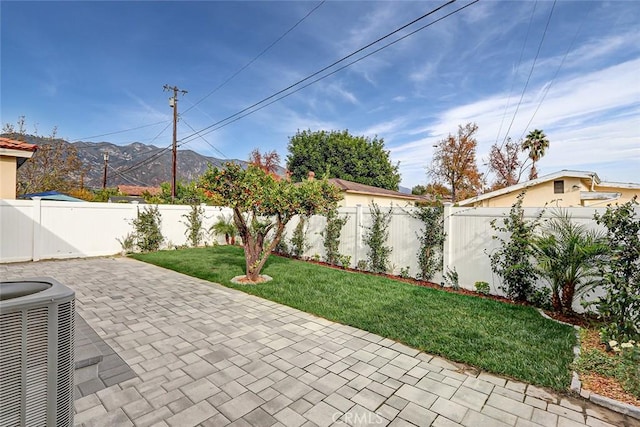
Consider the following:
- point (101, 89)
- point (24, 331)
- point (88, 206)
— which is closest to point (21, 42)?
point (88, 206)

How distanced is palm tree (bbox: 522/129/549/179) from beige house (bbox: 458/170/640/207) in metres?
9.22

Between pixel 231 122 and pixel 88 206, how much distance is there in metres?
7.61

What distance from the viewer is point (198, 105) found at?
53.7 feet

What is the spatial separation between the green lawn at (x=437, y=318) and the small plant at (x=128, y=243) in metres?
4.55

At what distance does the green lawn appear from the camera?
3291 millimetres

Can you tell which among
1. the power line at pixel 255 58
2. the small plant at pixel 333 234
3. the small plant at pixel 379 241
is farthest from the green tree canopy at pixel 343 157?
the small plant at pixel 379 241

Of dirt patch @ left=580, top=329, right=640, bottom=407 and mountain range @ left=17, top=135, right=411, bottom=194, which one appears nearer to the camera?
dirt patch @ left=580, top=329, right=640, bottom=407

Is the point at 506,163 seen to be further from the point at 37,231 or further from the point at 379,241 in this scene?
the point at 37,231

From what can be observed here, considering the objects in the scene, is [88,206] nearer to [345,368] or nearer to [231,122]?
[231,122]

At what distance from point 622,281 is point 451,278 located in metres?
3.21

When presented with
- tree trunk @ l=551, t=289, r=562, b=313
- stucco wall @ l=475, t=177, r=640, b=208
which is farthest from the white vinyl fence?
stucco wall @ l=475, t=177, r=640, b=208

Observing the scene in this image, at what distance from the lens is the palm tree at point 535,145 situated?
20406 mm

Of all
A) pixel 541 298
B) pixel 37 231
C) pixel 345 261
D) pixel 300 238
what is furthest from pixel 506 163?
pixel 37 231

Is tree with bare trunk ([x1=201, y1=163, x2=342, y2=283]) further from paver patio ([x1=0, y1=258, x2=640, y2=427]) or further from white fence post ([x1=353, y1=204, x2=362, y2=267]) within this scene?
paver patio ([x1=0, y1=258, x2=640, y2=427])
